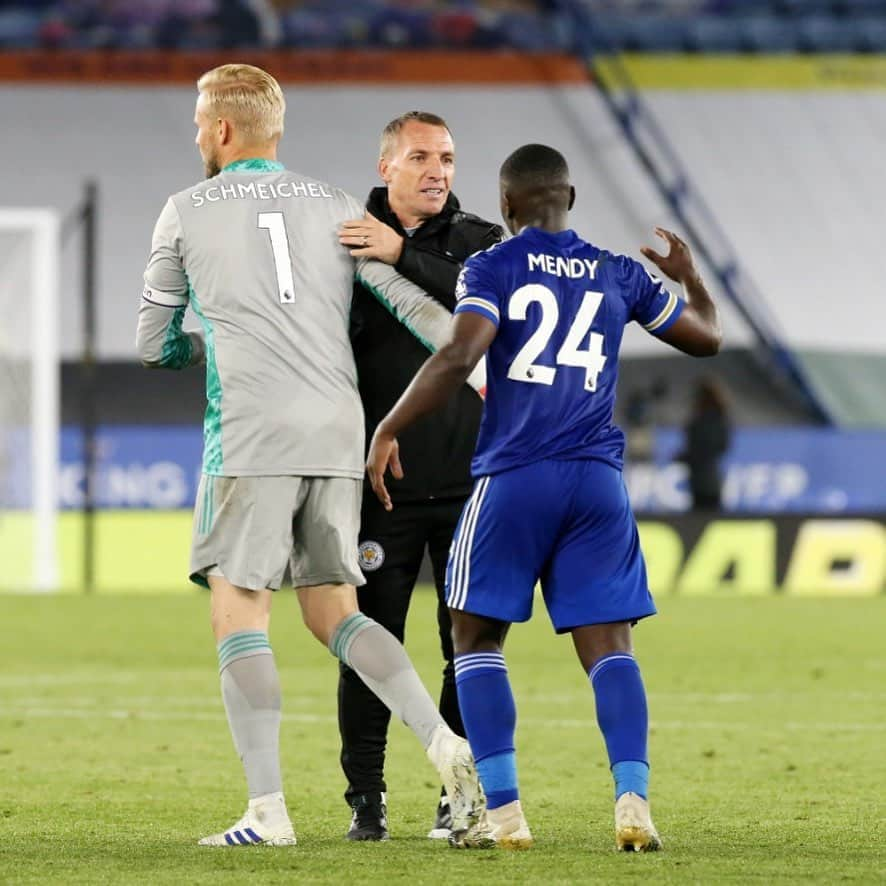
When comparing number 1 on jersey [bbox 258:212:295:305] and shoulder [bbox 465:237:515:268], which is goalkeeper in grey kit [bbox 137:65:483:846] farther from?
shoulder [bbox 465:237:515:268]

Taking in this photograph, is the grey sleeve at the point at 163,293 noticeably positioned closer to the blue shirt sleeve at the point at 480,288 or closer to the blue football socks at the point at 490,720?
the blue shirt sleeve at the point at 480,288

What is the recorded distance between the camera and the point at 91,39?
1085 inches

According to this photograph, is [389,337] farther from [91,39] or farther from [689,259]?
[91,39]

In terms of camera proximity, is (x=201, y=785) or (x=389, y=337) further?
(x=201, y=785)

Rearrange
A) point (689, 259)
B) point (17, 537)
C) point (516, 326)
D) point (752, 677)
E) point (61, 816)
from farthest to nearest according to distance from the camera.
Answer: point (17, 537), point (752, 677), point (61, 816), point (689, 259), point (516, 326)

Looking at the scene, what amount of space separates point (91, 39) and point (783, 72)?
939cm

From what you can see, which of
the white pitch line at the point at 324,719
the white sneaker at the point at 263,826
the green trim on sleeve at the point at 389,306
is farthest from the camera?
the white pitch line at the point at 324,719

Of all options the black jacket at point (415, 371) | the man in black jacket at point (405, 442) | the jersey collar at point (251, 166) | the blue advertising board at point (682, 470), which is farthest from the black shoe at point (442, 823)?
the blue advertising board at point (682, 470)

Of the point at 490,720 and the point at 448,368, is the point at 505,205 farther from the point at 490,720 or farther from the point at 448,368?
the point at 490,720

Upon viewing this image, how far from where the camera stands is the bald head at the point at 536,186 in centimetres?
511

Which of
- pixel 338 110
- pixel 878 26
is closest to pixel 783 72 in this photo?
pixel 878 26

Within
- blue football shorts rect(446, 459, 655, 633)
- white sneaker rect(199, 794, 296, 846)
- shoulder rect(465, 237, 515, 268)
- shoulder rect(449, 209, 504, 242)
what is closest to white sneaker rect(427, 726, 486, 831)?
blue football shorts rect(446, 459, 655, 633)

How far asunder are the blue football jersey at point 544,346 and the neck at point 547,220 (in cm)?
2

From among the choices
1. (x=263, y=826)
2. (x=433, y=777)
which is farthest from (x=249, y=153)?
(x=433, y=777)
